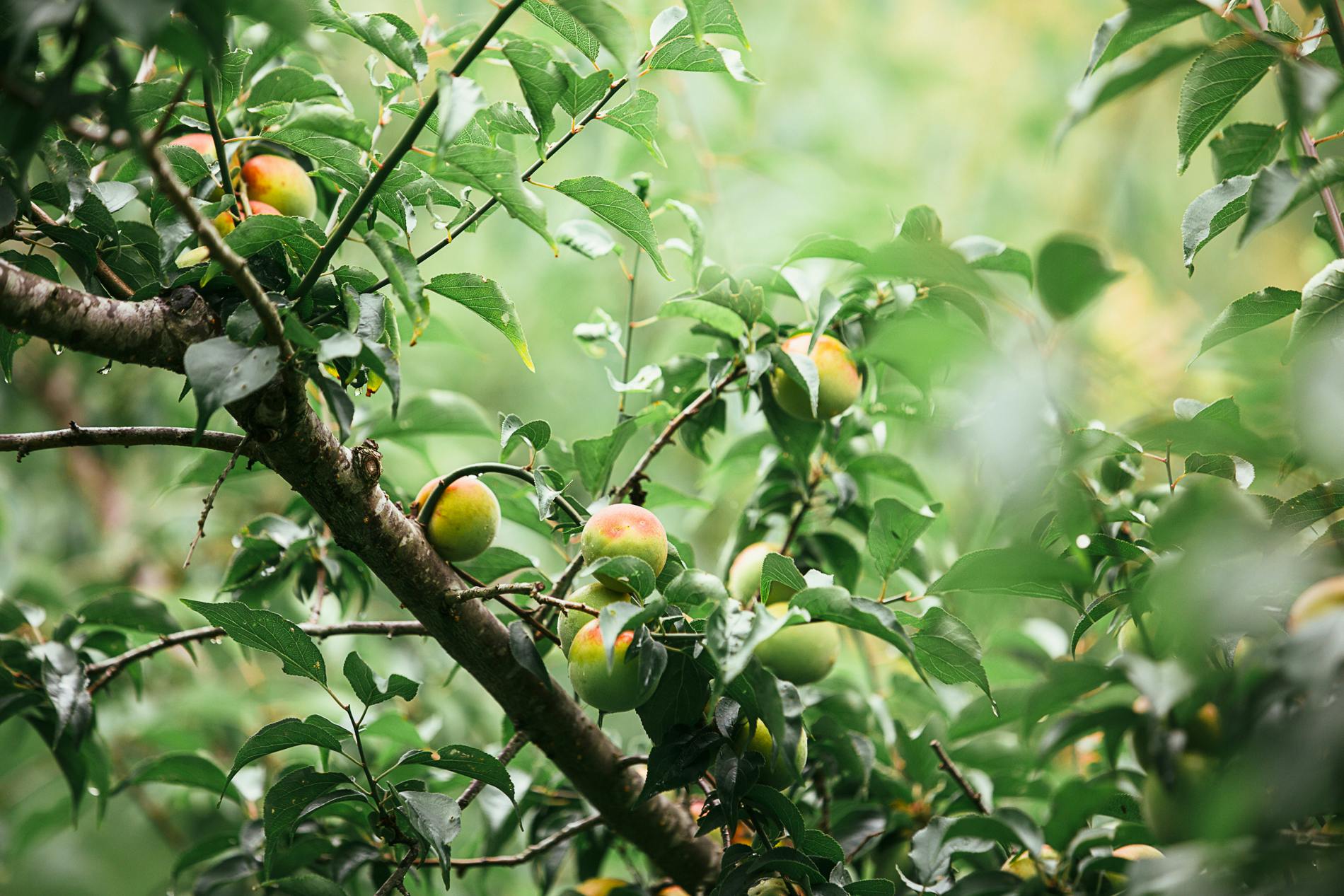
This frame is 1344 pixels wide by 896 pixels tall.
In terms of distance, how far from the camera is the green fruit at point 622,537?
62cm

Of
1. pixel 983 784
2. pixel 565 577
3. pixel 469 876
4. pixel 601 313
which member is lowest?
pixel 983 784

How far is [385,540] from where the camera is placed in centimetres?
60

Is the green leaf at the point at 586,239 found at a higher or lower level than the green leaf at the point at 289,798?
higher

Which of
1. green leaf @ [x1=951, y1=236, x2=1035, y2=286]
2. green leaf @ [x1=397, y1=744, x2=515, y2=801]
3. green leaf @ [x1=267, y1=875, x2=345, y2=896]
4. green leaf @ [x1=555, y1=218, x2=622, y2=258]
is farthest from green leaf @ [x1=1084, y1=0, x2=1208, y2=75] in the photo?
green leaf @ [x1=267, y1=875, x2=345, y2=896]

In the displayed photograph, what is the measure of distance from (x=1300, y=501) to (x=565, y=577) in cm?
49

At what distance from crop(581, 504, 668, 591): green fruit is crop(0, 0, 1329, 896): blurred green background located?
0.30 m

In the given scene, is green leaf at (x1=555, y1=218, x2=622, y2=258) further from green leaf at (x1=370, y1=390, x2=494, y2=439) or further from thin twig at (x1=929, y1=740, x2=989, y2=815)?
thin twig at (x1=929, y1=740, x2=989, y2=815)

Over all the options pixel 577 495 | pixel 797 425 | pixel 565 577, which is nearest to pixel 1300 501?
pixel 797 425

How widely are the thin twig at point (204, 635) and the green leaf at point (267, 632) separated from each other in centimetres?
5

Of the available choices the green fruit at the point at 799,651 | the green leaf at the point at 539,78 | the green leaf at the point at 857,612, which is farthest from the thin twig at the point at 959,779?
the green leaf at the point at 539,78

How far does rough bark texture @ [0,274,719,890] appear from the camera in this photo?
532 millimetres

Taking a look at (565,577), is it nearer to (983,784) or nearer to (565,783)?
(565,783)

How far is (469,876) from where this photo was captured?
1031mm

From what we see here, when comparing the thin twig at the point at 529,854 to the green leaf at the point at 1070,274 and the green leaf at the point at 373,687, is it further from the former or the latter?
the green leaf at the point at 1070,274
